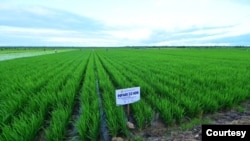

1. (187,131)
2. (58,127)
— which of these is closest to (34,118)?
(58,127)

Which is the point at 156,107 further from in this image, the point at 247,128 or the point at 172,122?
the point at 247,128

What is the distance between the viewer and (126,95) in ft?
12.8

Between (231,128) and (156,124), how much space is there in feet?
4.15

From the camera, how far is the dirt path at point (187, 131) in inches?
132

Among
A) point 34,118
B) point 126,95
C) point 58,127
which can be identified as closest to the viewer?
point 58,127

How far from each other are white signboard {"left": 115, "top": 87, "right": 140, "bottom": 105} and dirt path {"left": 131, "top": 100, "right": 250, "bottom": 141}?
0.53 metres

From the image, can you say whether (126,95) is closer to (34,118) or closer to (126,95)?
(126,95)

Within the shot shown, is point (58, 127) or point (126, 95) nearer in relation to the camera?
point (58, 127)

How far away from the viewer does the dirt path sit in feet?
11.0

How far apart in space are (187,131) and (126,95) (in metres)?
1.04

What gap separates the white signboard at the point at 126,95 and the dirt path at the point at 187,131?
20.8 inches

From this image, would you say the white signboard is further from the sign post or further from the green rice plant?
the green rice plant

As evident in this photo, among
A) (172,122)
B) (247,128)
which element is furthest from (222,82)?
(247,128)

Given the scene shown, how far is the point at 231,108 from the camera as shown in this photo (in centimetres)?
484
